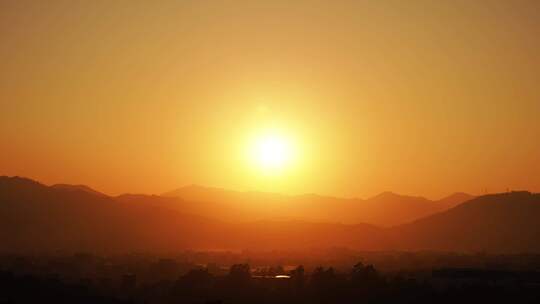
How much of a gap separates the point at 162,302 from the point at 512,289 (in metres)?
53.1

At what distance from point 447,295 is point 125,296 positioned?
1885 inches

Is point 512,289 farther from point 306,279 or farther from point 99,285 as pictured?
point 99,285

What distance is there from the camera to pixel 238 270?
380 ft

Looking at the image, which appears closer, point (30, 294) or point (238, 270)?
point (30, 294)

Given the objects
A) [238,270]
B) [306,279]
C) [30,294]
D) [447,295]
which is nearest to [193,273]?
[238,270]

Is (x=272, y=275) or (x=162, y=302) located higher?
(x=272, y=275)

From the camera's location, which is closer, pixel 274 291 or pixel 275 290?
pixel 274 291

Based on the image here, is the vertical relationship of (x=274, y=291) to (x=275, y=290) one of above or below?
below

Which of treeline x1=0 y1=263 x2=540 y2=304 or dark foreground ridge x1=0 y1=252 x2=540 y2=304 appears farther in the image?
dark foreground ridge x1=0 y1=252 x2=540 y2=304

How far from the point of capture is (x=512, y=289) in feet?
381

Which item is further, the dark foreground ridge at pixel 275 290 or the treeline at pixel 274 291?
the dark foreground ridge at pixel 275 290

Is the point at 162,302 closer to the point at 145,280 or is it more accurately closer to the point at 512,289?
the point at 145,280

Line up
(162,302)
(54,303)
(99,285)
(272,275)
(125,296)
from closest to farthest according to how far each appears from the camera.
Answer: (54,303) < (162,302) < (125,296) < (99,285) < (272,275)

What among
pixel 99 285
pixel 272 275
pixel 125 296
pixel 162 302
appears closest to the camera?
pixel 162 302
